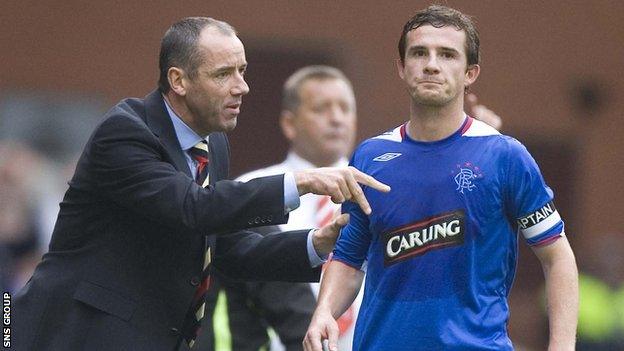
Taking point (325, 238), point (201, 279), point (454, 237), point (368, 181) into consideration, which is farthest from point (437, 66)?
point (201, 279)

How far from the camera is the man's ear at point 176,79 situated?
5293 mm

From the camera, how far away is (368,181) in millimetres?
4707

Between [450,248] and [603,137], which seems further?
[603,137]

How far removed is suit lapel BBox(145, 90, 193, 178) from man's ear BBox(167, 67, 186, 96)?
7 cm

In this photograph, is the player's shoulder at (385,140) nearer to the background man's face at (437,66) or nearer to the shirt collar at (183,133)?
the background man's face at (437,66)

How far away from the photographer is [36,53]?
13.2m

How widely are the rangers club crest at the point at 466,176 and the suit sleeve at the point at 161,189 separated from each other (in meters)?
0.62

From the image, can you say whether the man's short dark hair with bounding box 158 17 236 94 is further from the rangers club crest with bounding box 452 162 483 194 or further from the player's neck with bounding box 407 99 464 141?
the rangers club crest with bounding box 452 162 483 194

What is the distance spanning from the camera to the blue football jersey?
467cm

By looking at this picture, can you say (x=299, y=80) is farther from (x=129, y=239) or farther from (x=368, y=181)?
(x=368, y=181)

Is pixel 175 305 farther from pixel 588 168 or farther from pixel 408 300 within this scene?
pixel 588 168

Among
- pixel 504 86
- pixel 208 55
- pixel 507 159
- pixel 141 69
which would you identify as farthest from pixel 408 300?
pixel 504 86

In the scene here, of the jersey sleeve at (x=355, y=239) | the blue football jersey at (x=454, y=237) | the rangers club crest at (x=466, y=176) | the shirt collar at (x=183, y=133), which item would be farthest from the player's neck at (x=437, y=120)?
the shirt collar at (x=183, y=133)

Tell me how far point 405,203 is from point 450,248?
22cm
